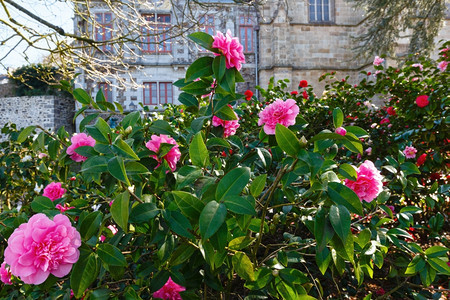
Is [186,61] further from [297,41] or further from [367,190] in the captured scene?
[367,190]

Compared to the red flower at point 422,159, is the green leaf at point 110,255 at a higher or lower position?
lower

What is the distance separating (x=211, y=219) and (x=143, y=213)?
276 mm

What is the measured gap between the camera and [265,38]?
49.8ft

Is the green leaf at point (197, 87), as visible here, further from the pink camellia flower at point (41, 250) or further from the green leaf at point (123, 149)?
the pink camellia flower at point (41, 250)

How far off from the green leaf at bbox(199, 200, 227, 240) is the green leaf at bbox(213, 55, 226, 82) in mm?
454

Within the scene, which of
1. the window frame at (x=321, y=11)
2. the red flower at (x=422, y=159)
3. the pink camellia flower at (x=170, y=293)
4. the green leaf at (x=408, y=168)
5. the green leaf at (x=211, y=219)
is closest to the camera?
the green leaf at (x=211, y=219)

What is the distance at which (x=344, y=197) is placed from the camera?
87cm

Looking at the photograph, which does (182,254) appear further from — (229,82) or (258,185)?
(229,82)

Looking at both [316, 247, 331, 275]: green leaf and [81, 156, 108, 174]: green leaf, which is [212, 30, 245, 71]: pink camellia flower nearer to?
[81, 156, 108, 174]: green leaf

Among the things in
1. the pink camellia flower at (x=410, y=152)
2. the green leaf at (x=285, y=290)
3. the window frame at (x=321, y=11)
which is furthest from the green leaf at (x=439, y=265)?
the window frame at (x=321, y=11)

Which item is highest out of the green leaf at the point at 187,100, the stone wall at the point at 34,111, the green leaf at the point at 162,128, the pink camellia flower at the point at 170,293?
the stone wall at the point at 34,111

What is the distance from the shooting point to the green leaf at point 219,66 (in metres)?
1.06

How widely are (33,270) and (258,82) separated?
601 inches

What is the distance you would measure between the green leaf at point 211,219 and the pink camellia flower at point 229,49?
1.71 feet
